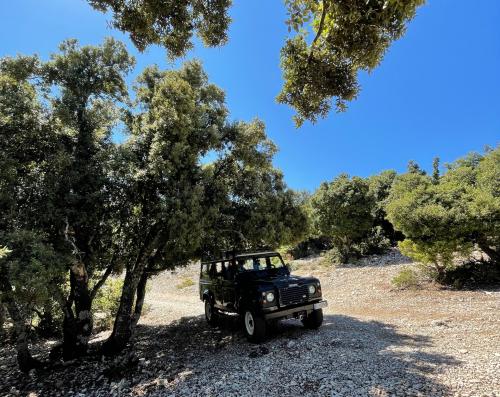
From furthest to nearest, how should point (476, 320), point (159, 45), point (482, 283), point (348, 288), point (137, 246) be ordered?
point (348, 288) < point (482, 283) < point (137, 246) < point (476, 320) < point (159, 45)

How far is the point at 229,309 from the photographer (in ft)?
35.6

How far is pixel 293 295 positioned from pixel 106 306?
1276 cm

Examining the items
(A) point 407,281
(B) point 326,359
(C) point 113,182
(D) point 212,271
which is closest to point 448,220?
(A) point 407,281

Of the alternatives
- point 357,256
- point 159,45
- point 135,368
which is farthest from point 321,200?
point 159,45

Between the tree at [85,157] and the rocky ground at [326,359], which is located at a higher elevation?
the tree at [85,157]

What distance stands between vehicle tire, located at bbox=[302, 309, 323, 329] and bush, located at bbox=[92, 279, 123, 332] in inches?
441

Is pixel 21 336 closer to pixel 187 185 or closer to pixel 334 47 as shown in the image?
pixel 187 185

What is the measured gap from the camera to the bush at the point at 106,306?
17.0m

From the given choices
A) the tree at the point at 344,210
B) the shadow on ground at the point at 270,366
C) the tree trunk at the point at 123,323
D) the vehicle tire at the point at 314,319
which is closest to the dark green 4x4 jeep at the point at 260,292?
the vehicle tire at the point at 314,319

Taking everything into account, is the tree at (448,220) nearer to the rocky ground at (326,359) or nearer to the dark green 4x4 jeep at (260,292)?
the rocky ground at (326,359)

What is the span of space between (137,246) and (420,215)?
1195cm

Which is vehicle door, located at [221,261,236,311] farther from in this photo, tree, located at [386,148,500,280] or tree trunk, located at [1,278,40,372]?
tree, located at [386,148,500,280]

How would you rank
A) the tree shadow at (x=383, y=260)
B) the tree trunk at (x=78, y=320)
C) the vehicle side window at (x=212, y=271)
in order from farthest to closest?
1. the tree shadow at (x=383, y=260)
2. the vehicle side window at (x=212, y=271)
3. the tree trunk at (x=78, y=320)

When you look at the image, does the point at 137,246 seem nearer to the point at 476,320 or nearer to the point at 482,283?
the point at 476,320
